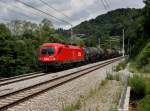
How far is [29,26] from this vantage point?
96.2m

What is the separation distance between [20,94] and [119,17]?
170 m

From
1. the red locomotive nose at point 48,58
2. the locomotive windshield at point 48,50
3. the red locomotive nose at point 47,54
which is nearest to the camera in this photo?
the red locomotive nose at point 48,58

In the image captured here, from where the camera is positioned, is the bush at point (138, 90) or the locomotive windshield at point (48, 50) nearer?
the bush at point (138, 90)

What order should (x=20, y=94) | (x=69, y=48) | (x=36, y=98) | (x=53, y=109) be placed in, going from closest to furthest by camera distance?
(x=53, y=109)
(x=36, y=98)
(x=20, y=94)
(x=69, y=48)

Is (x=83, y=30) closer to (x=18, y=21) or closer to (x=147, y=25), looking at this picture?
(x=18, y=21)

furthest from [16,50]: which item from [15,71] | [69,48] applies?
[69,48]

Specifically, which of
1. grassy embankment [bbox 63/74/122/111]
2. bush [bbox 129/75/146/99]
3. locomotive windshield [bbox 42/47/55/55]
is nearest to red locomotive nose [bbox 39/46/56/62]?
locomotive windshield [bbox 42/47/55/55]

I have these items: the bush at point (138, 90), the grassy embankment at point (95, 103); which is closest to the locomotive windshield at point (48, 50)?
the grassy embankment at point (95, 103)

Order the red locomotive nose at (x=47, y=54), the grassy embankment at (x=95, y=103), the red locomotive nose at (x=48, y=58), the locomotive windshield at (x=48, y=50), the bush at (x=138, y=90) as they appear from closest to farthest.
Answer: the grassy embankment at (x=95, y=103) < the bush at (x=138, y=90) < the red locomotive nose at (x=48, y=58) < the red locomotive nose at (x=47, y=54) < the locomotive windshield at (x=48, y=50)

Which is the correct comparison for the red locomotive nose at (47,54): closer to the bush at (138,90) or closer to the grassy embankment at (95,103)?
the grassy embankment at (95,103)

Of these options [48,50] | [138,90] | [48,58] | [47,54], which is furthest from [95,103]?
[48,50]

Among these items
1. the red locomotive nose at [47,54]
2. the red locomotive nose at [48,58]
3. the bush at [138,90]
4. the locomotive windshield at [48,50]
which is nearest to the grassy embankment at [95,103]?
the bush at [138,90]

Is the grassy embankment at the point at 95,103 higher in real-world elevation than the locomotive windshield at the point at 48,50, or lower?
lower

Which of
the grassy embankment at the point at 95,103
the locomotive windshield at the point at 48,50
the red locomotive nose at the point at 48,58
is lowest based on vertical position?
the grassy embankment at the point at 95,103
